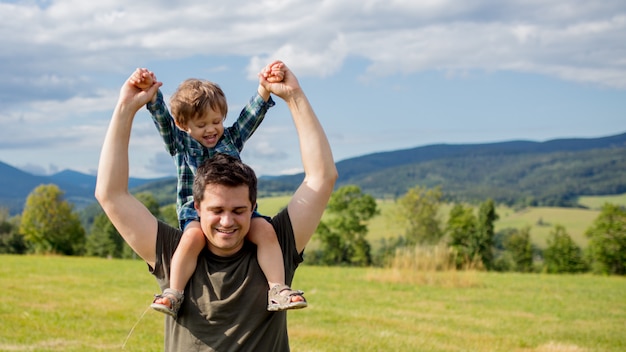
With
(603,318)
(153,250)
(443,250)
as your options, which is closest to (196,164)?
(153,250)

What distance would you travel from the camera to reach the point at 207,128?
4.02 metres

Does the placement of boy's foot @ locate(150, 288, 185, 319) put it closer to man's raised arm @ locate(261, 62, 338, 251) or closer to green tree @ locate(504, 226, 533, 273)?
man's raised arm @ locate(261, 62, 338, 251)

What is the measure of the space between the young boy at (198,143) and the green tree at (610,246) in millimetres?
38503

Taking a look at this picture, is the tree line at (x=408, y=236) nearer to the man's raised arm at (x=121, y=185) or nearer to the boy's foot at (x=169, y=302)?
the boy's foot at (x=169, y=302)

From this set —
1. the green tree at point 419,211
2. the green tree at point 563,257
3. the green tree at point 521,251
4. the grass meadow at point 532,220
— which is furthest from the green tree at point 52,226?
the green tree at point 563,257

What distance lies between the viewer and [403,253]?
23.4 meters

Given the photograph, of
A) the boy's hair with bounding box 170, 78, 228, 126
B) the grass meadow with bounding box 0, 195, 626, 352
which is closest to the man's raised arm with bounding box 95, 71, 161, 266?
the boy's hair with bounding box 170, 78, 228, 126

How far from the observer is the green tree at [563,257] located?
142 feet

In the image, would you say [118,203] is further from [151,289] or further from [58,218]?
[58,218]

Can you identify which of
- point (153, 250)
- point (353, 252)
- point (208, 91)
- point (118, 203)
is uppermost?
point (208, 91)

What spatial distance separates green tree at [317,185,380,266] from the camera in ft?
170

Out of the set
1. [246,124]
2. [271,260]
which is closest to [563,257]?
[246,124]

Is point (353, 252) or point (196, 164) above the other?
point (196, 164)

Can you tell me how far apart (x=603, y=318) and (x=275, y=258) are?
45.9ft
